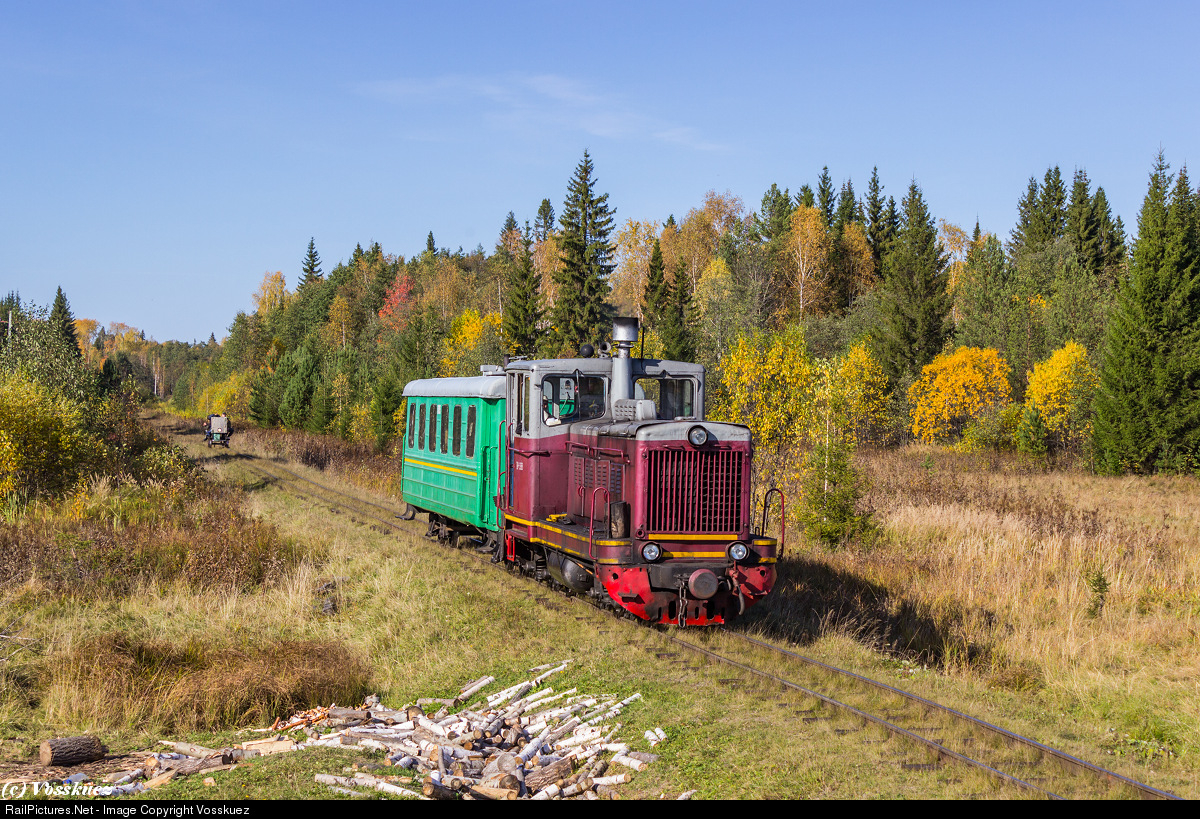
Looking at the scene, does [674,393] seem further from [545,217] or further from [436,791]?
[545,217]

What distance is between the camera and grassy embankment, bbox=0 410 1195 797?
274 inches

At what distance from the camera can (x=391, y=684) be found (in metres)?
9.85

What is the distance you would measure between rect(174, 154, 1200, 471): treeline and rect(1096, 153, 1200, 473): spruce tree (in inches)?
2.7

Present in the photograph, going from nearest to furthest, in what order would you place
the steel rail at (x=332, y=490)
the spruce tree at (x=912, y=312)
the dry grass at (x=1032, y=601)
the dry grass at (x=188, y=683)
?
the dry grass at (x=188, y=683)
the dry grass at (x=1032, y=601)
the steel rail at (x=332, y=490)
the spruce tree at (x=912, y=312)

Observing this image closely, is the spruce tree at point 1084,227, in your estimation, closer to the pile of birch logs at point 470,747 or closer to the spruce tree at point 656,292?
the spruce tree at point 656,292

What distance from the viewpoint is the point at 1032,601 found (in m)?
12.8

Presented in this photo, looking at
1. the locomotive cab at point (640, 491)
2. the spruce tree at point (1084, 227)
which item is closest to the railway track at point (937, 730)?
the locomotive cab at point (640, 491)

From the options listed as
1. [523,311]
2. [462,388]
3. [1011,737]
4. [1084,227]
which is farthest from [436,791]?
[1084,227]

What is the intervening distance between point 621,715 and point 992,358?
126ft

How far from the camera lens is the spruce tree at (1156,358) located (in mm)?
31109

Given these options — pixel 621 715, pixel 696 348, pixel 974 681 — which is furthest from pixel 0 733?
pixel 696 348

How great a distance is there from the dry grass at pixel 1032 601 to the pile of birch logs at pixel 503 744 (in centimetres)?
378

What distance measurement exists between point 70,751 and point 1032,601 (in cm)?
1222
